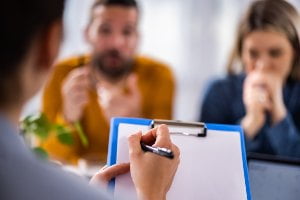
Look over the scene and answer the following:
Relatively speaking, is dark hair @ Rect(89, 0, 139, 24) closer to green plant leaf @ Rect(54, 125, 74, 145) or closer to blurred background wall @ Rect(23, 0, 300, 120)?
blurred background wall @ Rect(23, 0, 300, 120)

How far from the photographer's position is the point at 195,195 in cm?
92

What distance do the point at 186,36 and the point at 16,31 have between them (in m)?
2.44

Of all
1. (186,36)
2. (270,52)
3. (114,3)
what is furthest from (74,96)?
(270,52)

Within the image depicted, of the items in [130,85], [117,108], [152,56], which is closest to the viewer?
[117,108]

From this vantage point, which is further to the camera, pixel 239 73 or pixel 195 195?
pixel 239 73

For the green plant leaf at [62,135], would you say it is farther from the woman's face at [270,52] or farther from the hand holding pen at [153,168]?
the woman's face at [270,52]

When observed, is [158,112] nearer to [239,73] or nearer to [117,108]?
[117,108]

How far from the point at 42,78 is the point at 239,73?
6.46 ft

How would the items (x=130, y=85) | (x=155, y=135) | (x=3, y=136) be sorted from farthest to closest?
(x=130, y=85), (x=155, y=135), (x=3, y=136)

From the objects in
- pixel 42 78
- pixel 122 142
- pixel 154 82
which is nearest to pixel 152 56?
pixel 154 82

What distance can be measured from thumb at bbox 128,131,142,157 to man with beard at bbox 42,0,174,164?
140 cm

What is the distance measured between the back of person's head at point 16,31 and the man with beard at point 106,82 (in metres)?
1.73

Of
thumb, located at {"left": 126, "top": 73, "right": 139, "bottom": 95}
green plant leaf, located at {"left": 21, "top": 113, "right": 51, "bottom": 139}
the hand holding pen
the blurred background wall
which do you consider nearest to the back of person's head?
the hand holding pen

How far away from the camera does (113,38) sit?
2.62 meters
